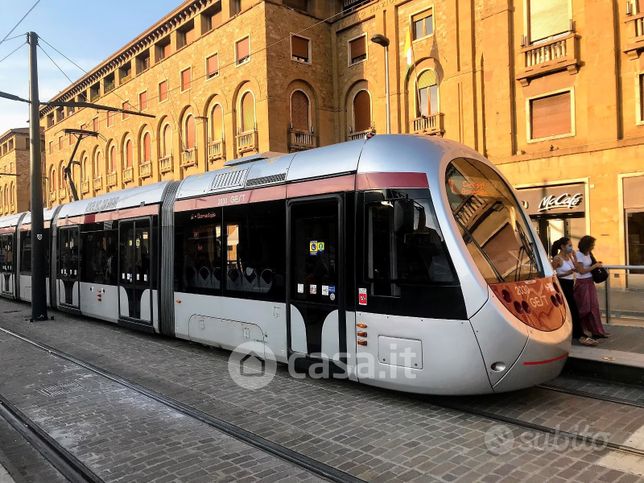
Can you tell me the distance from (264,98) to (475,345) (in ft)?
76.4

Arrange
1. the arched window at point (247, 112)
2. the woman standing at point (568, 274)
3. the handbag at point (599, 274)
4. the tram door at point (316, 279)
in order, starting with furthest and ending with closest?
the arched window at point (247, 112)
the handbag at point (599, 274)
the woman standing at point (568, 274)
the tram door at point (316, 279)

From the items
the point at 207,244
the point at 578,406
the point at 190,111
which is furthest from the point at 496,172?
the point at 190,111

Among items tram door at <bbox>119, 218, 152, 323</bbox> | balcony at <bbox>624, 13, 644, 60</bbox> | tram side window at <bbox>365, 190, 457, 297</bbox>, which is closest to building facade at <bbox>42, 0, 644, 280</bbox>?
balcony at <bbox>624, 13, 644, 60</bbox>

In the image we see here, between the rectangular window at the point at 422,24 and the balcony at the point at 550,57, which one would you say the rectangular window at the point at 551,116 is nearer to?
the balcony at the point at 550,57

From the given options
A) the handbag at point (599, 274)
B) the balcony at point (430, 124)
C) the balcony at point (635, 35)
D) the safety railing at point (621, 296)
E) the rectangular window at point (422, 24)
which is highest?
the rectangular window at point (422, 24)

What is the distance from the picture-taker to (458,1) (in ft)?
71.7

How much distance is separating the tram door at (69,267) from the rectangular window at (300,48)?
57.1 feet

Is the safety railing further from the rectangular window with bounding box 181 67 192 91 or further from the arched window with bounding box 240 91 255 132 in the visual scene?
the rectangular window with bounding box 181 67 192 91

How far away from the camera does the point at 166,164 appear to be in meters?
34.7

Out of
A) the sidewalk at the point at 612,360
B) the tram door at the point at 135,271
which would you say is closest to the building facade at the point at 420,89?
the sidewalk at the point at 612,360

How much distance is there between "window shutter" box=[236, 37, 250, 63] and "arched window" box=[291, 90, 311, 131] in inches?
132

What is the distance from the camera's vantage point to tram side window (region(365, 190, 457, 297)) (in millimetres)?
5199

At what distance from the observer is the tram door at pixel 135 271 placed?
984cm

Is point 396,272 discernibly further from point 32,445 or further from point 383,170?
point 32,445
